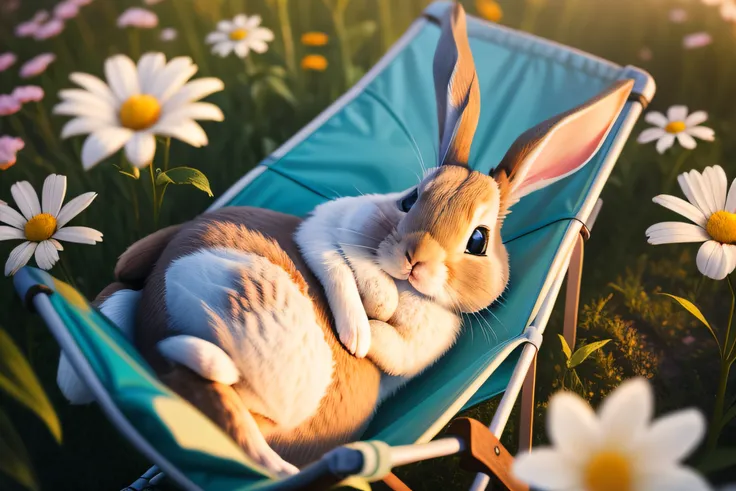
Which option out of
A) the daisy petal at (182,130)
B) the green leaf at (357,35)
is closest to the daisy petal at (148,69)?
the daisy petal at (182,130)

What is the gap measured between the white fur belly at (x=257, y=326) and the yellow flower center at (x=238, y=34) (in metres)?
1.18

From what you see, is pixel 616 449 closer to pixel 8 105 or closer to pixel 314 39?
pixel 8 105

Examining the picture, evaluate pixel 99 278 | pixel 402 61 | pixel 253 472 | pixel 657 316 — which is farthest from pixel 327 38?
pixel 253 472

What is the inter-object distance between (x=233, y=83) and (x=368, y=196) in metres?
1.37

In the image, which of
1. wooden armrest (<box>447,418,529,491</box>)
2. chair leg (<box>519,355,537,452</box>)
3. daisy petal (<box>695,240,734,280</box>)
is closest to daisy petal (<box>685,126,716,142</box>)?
daisy petal (<box>695,240,734,280</box>)

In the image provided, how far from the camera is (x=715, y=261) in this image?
1503 mm

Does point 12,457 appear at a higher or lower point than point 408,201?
lower

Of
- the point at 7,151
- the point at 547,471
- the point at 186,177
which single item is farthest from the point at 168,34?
the point at 547,471

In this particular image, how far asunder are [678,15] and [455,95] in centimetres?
178

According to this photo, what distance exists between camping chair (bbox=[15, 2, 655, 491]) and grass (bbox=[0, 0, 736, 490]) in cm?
23

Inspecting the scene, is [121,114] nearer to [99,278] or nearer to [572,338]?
[99,278]

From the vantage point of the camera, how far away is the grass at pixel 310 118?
1863 mm

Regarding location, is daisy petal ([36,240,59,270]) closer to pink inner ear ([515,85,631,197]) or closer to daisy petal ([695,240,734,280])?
pink inner ear ([515,85,631,197])

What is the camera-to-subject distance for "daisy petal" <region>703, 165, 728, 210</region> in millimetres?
1592
